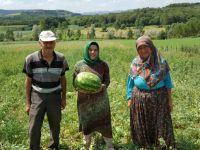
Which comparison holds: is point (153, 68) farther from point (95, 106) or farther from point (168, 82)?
point (95, 106)

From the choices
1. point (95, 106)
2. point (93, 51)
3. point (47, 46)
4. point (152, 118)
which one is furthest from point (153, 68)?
point (47, 46)

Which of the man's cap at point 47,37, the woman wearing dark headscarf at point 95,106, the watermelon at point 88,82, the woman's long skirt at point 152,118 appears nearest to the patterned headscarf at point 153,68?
the woman's long skirt at point 152,118

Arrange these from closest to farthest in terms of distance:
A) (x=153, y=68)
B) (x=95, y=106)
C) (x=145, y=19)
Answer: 1. (x=153, y=68)
2. (x=95, y=106)
3. (x=145, y=19)

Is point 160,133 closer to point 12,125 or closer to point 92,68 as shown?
point 92,68

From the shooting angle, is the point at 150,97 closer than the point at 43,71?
No

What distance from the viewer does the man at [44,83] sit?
20.5 feet

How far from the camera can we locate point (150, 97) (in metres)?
6.68

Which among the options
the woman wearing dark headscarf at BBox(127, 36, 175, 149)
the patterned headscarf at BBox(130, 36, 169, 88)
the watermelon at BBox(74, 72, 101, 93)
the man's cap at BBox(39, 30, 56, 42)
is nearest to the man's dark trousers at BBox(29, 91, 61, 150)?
the watermelon at BBox(74, 72, 101, 93)

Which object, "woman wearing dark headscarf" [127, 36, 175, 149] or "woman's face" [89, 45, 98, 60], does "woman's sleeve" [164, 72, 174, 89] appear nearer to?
"woman wearing dark headscarf" [127, 36, 175, 149]

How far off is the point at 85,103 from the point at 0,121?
72.1 inches

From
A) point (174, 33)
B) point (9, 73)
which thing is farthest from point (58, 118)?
point (174, 33)

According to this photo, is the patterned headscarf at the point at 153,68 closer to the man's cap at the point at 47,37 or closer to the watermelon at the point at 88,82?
the watermelon at the point at 88,82

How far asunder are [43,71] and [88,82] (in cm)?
76

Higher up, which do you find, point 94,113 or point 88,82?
point 88,82
